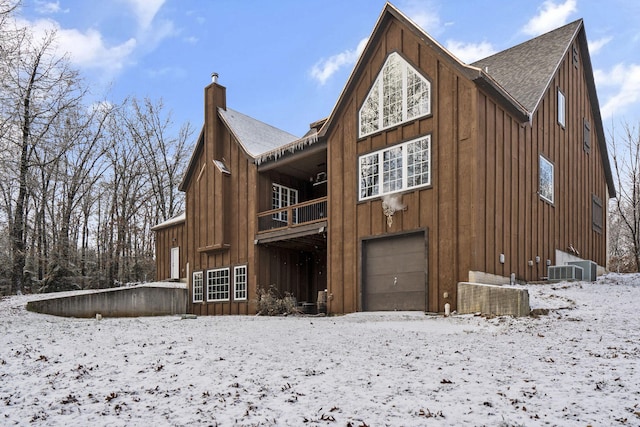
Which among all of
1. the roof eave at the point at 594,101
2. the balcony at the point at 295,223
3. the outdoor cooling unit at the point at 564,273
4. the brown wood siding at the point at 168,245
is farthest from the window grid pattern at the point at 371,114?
the brown wood siding at the point at 168,245

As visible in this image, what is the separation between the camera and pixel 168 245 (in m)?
24.8

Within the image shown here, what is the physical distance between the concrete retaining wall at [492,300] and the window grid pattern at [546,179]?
19.5 ft

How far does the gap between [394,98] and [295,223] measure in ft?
19.1

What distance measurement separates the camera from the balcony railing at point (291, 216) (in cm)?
1834

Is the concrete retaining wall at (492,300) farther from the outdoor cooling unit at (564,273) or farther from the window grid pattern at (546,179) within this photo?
the window grid pattern at (546,179)

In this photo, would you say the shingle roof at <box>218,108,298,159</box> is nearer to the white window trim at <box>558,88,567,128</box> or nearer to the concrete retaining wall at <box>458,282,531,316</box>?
the concrete retaining wall at <box>458,282,531,316</box>

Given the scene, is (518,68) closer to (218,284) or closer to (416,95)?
(416,95)

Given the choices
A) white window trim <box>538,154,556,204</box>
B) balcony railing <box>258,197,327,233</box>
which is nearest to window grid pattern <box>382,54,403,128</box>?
balcony railing <box>258,197,327,233</box>

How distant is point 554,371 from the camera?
6.05 metres

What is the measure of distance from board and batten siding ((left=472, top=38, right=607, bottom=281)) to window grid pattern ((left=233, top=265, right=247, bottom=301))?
9.49m

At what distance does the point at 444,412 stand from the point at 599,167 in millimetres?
21164

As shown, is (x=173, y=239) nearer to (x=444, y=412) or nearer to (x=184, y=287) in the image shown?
(x=184, y=287)

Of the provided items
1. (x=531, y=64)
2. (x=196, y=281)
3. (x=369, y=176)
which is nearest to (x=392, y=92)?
(x=369, y=176)

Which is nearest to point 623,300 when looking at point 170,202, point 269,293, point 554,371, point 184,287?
point 554,371
